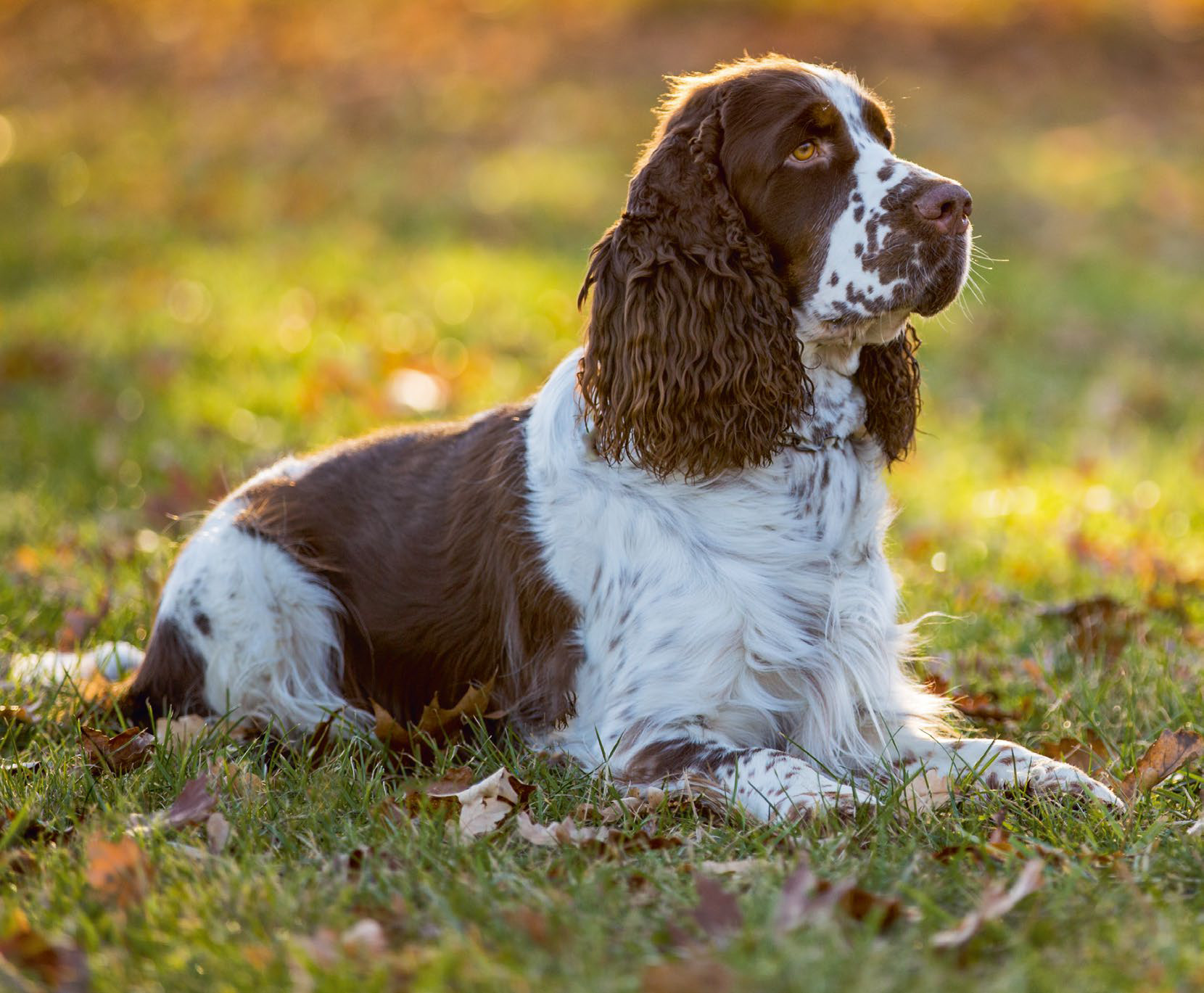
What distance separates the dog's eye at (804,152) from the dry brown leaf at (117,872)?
217cm

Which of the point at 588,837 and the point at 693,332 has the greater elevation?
the point at 693,332

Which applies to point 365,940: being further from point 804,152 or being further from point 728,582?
point 804,152

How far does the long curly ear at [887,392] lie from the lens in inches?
144

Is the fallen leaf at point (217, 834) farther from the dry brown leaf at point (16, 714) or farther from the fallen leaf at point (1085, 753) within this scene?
the fallen leaf at point (1085, 753)

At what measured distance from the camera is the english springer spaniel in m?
3.38

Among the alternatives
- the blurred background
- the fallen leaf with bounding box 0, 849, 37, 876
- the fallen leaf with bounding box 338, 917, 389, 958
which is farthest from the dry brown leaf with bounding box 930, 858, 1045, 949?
the blurred background

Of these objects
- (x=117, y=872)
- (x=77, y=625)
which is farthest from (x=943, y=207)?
(x=77, y=625)

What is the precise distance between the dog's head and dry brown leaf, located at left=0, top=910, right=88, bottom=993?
1719 millimetres

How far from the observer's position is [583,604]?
354 centimetres

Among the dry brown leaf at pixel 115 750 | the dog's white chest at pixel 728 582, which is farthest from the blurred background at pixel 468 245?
the dog's white chest at pixel 728 582

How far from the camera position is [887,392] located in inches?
144

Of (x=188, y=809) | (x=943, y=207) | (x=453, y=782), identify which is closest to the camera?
(x=188, y=809)

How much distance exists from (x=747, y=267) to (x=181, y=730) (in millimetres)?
1904

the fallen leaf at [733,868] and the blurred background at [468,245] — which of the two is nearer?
the fallen leaf at [733,868]
